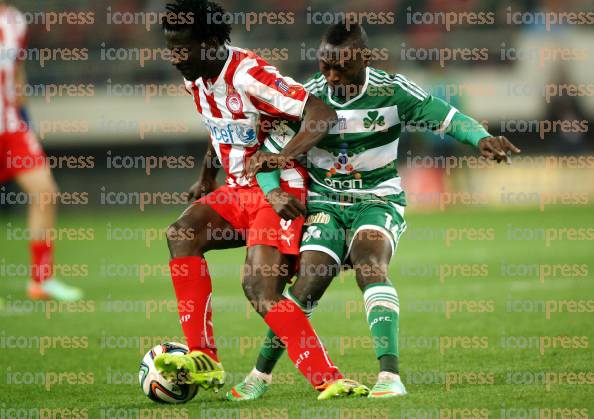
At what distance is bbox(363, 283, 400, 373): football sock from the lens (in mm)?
5406

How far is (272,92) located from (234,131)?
0.37 metres

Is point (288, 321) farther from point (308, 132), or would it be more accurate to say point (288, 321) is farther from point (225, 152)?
point (225, 152)

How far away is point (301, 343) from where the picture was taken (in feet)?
17.8

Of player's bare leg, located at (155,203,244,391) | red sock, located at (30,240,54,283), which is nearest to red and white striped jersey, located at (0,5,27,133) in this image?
red sock, located at (30,240,54,283)

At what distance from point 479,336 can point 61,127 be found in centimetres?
1382

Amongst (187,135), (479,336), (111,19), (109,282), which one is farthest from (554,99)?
(479,336)

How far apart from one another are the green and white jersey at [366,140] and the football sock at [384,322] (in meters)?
0.70

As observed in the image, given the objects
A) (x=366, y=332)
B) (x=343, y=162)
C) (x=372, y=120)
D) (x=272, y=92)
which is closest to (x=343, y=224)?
(x=343, y=162)

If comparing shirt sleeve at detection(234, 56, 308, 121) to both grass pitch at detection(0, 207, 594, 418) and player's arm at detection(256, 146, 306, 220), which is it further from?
grass pitch at detection(0, 207, 594, 418)

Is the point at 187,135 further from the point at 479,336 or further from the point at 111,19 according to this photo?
the point at 479,336

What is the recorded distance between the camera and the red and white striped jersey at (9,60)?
1016 centimetres

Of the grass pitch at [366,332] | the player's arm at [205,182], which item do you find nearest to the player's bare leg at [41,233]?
the grass pitch at [366,332]

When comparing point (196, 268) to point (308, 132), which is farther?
point (196, 268)

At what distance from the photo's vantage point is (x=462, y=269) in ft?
37.1
